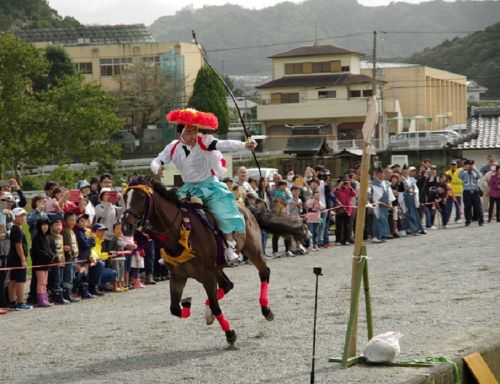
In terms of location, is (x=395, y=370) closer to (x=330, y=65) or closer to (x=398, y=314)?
(x=398, y=314)

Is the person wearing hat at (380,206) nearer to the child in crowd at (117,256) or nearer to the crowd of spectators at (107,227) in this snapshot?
the crowd of spectators at (107,227)

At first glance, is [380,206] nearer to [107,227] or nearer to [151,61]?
[107,227]

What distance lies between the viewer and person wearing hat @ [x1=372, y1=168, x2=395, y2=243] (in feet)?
84.2

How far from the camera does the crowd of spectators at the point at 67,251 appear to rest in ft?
51.8

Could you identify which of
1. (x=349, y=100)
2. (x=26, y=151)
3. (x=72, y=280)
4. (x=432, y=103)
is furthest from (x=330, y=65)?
(x=72, y=280)

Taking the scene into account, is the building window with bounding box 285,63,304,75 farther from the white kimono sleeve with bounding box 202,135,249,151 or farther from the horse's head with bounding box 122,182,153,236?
the horse's head with bounding box 122,182,153,236

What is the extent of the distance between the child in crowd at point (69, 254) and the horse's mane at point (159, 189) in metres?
5.11

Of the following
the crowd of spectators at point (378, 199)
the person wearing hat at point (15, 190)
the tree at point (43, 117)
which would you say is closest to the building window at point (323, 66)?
the tree at point (43, 117)

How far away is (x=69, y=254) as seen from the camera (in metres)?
16.5

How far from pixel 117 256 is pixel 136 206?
646 cm

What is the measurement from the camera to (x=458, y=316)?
12586mm

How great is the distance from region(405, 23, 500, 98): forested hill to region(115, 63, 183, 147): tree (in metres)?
76.2

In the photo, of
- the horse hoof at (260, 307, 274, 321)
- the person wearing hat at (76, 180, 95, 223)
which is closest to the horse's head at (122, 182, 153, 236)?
the horse hoof at (260, 307, 274, 321)

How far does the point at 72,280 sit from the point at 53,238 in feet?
2.93
